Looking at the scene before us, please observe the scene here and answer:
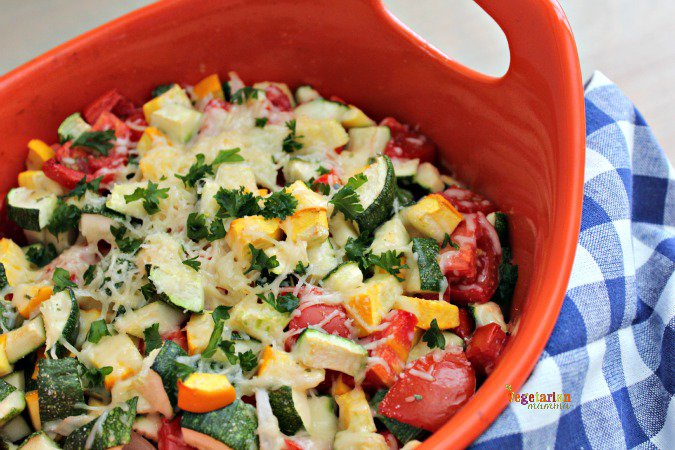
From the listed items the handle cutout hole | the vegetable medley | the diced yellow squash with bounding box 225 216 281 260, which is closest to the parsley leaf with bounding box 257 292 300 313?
the vegetable medley

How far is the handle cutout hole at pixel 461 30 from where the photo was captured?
261 centimetres

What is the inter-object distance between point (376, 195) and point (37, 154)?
0.97 meters

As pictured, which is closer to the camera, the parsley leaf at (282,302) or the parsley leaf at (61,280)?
the parsley leaf at (282,302)

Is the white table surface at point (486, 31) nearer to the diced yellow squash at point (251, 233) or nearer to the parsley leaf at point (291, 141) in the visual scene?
the parsley leaf at point (291, 141)

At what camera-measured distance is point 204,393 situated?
1332 millimetres

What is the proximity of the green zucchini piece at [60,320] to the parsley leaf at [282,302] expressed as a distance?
0.42m

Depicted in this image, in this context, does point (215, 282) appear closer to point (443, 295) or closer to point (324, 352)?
point (324, 352)

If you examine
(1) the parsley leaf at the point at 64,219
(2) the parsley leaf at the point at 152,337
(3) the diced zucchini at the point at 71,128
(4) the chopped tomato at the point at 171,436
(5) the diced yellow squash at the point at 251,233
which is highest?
(3) the diced zucchini at the point at 71,128

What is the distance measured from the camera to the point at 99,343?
154cm

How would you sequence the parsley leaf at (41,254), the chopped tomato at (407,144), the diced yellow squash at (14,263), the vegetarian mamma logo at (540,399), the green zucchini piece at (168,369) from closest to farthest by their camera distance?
1. the vegetarian mamma logo at (540,399)
2. the green zucchini piece at (168,369)
3. the diced yellow squash at (14,263)
4. the parsley leaf at (41,254)
5. the chopped tomato at (407,144)

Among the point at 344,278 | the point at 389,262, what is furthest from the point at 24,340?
the point at 389,262

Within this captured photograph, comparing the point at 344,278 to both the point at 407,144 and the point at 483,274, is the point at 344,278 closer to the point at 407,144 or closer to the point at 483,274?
the point at 483,274

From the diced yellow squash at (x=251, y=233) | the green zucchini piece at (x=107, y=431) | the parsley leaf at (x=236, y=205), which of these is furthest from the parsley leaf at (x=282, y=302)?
the green zucchini piece at (x=107, y=431)

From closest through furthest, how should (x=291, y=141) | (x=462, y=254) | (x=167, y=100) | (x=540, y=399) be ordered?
(x=540, y=399) → (x=462, y=254) → (x=291, y=141) → (x=167, y=100)
